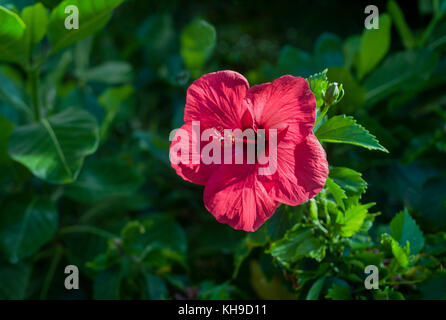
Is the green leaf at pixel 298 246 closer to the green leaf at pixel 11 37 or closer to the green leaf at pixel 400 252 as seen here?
the green leaf at pixel 400 252

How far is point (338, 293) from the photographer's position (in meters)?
0.63

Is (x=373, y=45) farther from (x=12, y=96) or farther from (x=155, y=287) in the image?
(x=12, y=96)

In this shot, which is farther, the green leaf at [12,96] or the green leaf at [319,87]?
the green leaf at [12,96]

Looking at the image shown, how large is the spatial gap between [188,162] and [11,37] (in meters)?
0.48

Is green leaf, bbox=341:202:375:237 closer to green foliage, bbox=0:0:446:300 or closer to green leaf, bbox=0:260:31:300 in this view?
green foliage, bbox=0:0:446:300

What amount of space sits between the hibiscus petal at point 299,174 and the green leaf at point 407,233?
0.73ft

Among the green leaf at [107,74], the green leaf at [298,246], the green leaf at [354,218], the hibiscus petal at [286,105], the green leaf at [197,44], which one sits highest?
the green leaf at [107,74]

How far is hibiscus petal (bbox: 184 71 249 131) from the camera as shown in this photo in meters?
0.55

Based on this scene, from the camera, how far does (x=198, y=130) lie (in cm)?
56

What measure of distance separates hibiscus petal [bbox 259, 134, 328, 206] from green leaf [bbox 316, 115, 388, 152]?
1.7 inches

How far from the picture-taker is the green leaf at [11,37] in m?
0.73

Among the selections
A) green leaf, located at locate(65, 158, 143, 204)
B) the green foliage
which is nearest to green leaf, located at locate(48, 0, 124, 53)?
the green foliage

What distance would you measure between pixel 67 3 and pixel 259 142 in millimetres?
481

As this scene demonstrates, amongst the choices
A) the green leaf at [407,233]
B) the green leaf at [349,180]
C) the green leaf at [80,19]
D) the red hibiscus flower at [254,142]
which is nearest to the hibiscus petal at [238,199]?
the red hibiscus flower at [254,142]
